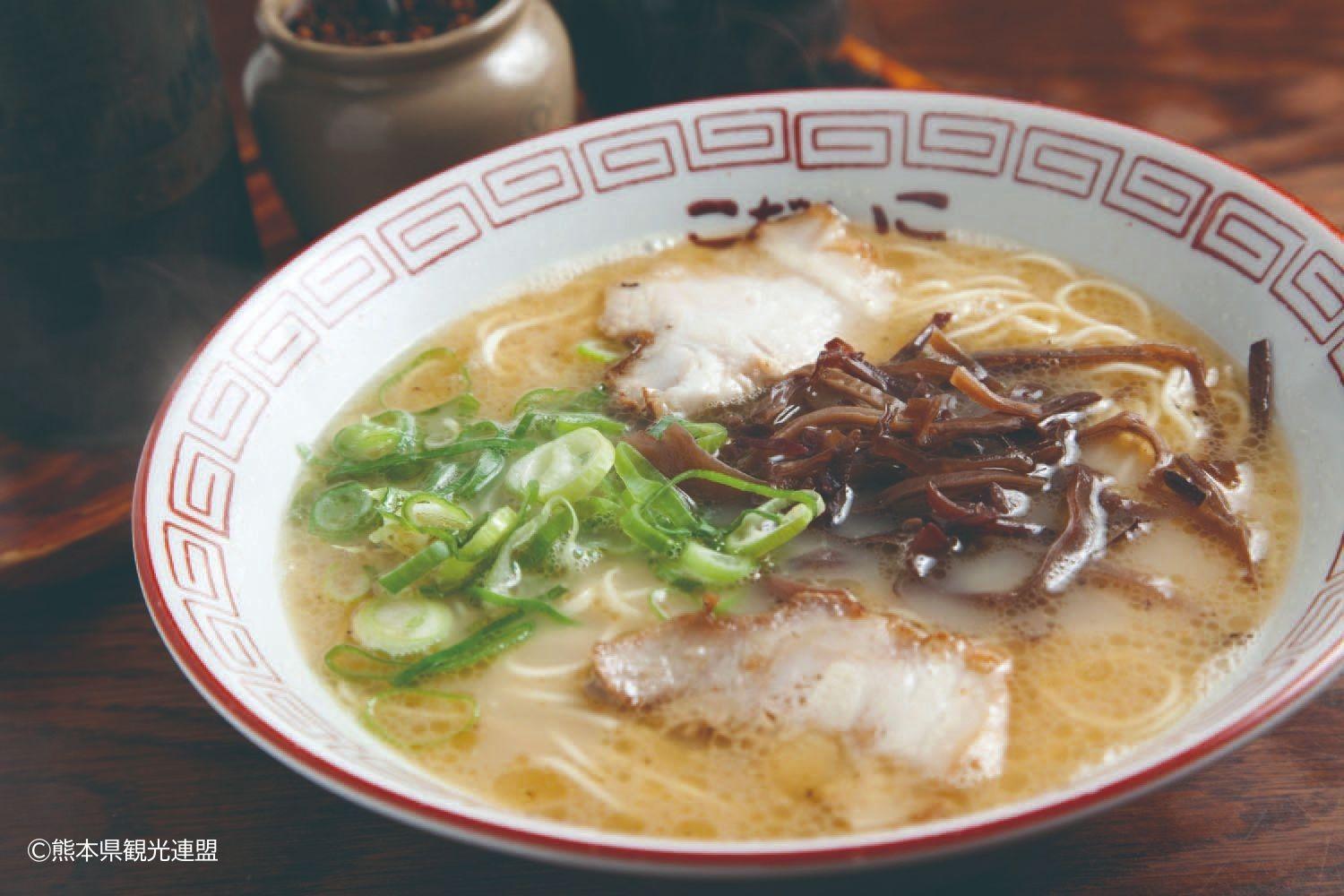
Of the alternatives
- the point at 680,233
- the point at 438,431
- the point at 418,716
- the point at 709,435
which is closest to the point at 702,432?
the point at 709,435

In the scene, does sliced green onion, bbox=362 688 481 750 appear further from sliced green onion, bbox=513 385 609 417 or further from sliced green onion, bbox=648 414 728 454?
sliced green onion, bbox=513 385 609 417

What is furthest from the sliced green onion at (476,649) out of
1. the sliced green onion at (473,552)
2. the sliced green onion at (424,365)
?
the sliced green onion at (424,365)

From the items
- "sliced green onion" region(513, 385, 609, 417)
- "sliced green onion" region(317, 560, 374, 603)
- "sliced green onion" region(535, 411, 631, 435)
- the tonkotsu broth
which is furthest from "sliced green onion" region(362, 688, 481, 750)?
"sliced green onion" region(513, 385, 609, 417)

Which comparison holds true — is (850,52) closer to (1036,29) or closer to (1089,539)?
(1036,29)

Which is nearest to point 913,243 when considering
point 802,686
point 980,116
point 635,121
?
point 980,116

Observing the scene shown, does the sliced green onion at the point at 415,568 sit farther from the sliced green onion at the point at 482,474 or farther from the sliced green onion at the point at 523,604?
the sliced green onion at the point at 482,474
